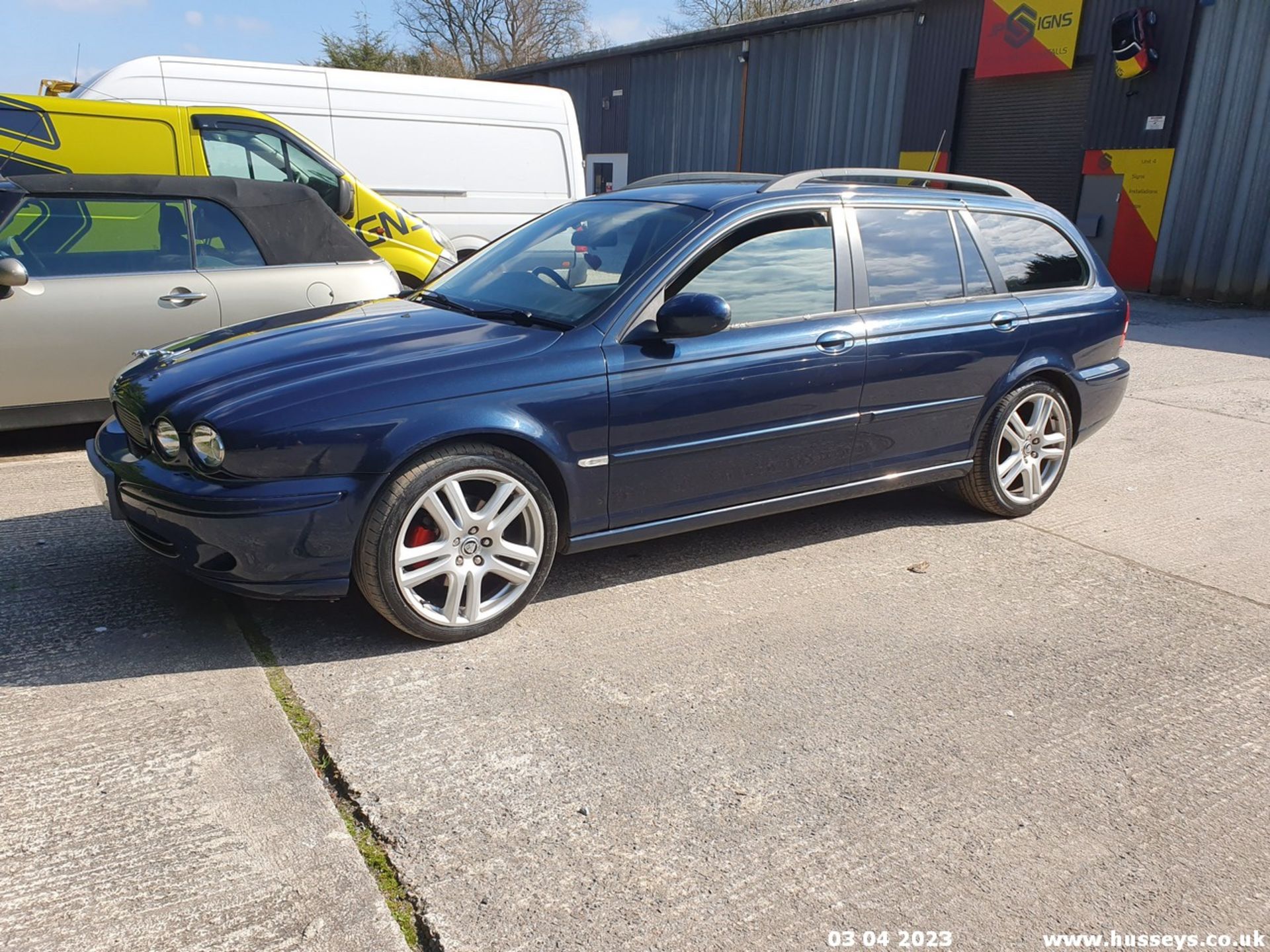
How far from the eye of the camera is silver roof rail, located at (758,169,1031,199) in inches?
175

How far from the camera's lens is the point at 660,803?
8.90 ft

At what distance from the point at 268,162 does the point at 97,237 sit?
2.79 meters

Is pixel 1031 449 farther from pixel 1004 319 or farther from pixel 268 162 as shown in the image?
pixel 268 162

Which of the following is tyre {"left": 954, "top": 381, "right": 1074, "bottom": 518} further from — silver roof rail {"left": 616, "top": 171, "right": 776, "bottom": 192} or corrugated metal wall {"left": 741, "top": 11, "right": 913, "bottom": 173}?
corrugated metal wall {"left": 741, "top": 11, "right": 913, "bottom": 173}

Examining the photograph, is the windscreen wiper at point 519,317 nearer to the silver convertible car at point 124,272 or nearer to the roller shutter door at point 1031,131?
the silver convertible car at point 124,272

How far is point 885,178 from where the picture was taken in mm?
4980

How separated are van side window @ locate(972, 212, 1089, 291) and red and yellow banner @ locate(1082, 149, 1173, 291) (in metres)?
11.5

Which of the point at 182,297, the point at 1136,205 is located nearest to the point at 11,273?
the point at 182,297

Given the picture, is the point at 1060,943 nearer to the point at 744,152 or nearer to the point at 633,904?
the point at 633,904

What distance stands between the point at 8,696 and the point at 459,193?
26.1ft

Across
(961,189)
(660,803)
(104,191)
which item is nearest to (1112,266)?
(961,189)

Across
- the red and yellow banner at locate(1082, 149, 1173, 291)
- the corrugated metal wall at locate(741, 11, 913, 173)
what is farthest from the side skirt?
the corrugated metal wall at locate(741, 11, 913, 173)

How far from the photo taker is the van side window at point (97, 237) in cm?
545

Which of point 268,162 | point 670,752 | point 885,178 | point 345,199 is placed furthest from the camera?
point 268,162
